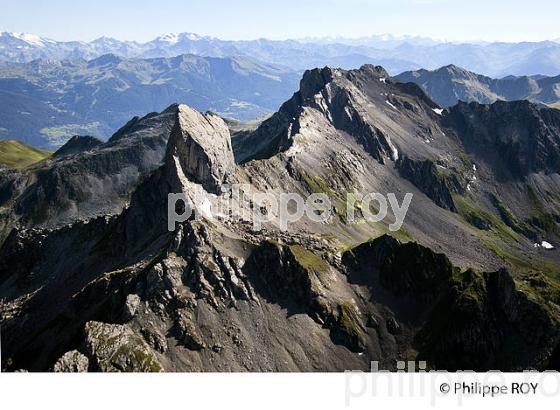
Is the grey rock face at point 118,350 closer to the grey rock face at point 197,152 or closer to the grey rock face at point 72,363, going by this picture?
the grey rock face at point 72,363

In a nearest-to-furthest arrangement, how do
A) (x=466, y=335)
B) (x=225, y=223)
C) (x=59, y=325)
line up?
(x=59, y=325)
(x=466, y=335)
(x=225, y=223)

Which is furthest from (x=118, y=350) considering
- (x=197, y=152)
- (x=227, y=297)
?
(x=197, y=152)

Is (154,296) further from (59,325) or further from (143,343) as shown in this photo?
(59,325)

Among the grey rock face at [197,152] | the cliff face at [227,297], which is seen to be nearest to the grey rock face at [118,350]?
the cliff face at [227,297]

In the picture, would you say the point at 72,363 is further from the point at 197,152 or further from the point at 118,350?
the point at 197,152
